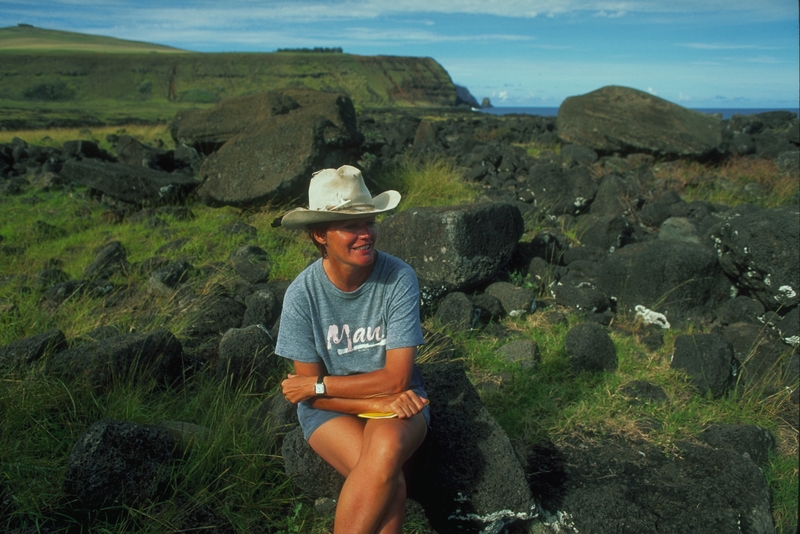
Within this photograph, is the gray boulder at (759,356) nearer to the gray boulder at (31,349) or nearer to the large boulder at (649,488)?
the large boulder at (649,488)

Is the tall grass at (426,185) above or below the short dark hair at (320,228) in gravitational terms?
below

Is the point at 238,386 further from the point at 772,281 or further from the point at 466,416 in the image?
the point at 772,281

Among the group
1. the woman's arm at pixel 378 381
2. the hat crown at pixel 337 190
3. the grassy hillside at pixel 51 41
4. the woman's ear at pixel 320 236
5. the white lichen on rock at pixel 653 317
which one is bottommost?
the white lichen on rock at pixel 653 317

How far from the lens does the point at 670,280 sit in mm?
6258

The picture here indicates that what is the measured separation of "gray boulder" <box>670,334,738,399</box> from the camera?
4867 millimetres

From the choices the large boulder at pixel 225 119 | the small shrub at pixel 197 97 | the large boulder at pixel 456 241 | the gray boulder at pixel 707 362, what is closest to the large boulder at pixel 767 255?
the gray boulder at pixel 707 362

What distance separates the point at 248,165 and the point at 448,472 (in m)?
7.37

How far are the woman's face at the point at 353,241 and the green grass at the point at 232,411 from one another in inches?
51.2

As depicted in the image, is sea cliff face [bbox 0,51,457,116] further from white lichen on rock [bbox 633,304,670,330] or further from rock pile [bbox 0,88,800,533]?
white lichen on rock [bbox 633,304,670,330]

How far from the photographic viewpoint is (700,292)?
20.9 ft

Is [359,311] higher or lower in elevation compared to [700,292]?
higher

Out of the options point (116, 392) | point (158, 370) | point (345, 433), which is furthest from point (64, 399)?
point (345, 433)

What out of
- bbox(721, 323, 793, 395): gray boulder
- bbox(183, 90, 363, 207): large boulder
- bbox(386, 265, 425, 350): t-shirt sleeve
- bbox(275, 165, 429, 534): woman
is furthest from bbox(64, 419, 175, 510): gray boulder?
bbox(183, 90, 363, 207): large boulder

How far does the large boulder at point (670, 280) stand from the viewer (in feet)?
20.5
